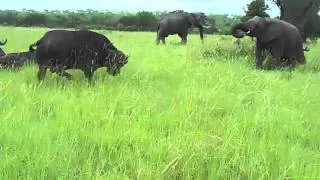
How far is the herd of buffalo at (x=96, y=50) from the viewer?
395 inches

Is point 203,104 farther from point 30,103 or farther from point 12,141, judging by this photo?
point 12,141

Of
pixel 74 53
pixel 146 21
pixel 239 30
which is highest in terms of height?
pixel 239 30

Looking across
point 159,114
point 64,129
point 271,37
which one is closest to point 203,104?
point 159,114

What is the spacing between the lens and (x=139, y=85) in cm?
982

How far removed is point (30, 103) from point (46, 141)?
2091 mm

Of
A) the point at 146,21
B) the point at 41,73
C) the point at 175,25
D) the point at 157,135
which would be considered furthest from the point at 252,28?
the point at 146,21

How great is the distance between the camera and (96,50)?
10625 millimetres

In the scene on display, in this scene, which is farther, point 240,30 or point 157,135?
point 240,30

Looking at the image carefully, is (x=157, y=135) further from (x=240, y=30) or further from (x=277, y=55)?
(x=240, y=30)

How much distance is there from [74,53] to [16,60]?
373 cm

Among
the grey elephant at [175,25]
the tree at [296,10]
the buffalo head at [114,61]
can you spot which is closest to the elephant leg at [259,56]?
the buffalo head at [114,61]

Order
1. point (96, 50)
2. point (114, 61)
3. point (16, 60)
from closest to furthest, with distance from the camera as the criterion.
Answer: point (96, 50) → point (114, 61) → point (16, 60)

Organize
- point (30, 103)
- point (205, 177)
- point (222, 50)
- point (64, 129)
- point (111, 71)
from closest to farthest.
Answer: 1. point (205, 177)
2. point (64, 129)
3. point (30, 103)
4. point (111, 71)
5. point (222, 50)

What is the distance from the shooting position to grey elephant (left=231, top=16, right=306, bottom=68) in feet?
47.4
